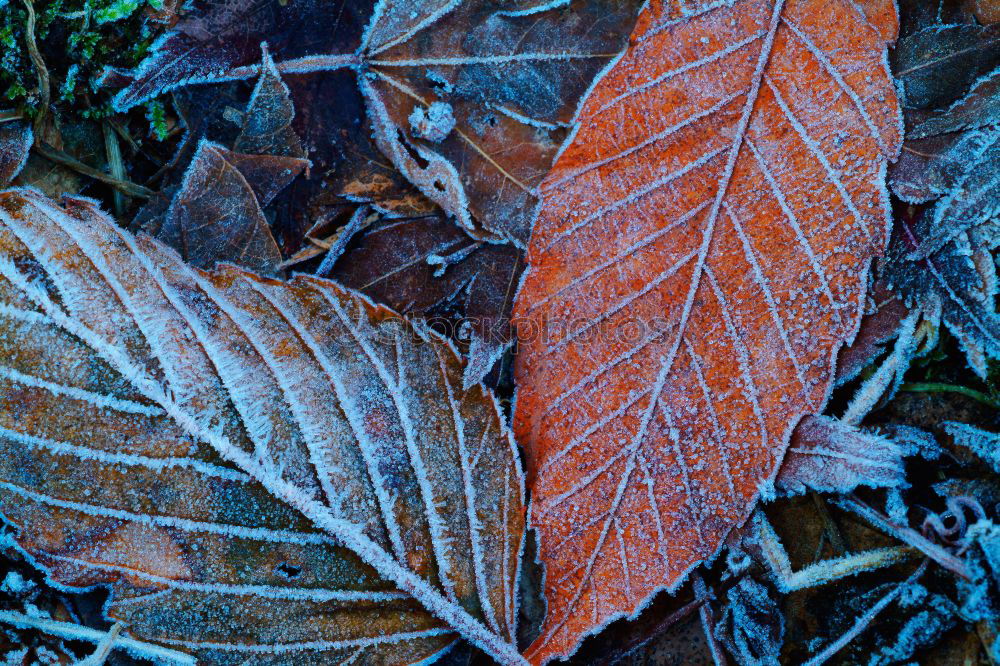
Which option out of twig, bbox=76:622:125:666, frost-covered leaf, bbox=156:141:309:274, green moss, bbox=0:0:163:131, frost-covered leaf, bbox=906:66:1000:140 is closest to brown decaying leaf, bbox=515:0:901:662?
frost-covered leaf, bbox=906:66:1000:140

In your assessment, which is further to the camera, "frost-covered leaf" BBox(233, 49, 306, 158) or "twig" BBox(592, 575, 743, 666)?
"frost-covered leaf" BBox(233, 49, 306, 158)

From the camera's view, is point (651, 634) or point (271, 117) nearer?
point (651, 634)

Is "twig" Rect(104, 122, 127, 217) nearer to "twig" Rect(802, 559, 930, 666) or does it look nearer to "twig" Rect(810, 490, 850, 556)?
"twig" Rect(810, 490, 850, 556)

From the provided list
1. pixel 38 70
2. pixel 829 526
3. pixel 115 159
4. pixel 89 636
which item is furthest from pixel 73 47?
pixel 829 526

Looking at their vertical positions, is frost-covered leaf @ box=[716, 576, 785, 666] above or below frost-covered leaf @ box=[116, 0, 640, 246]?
below

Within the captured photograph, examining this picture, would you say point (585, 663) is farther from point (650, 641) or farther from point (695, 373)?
point (695, 373)

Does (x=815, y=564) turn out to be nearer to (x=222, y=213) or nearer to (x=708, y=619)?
(x=708, y=619)

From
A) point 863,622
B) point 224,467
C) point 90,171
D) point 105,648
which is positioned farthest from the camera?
point 90,171
